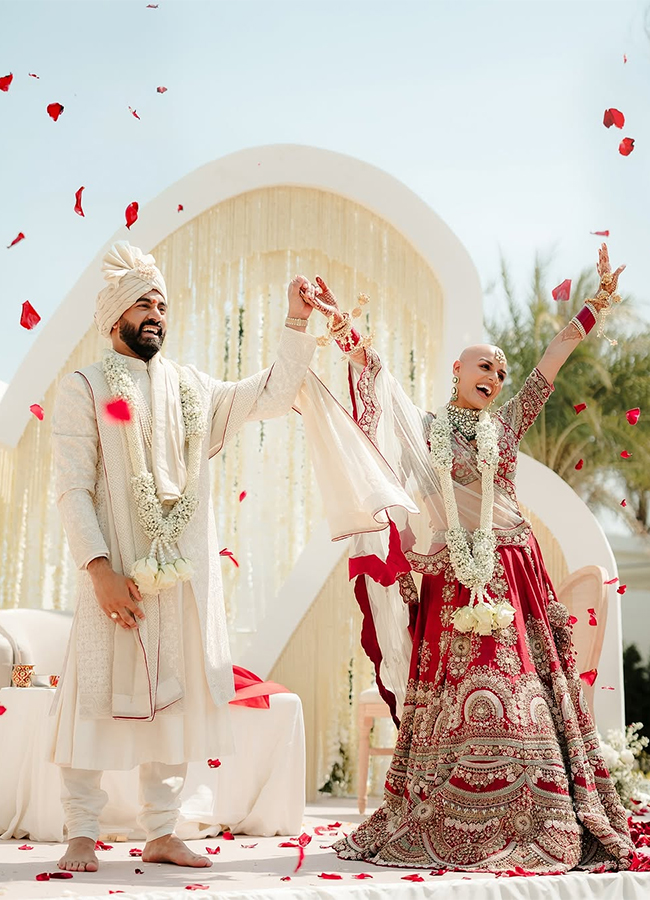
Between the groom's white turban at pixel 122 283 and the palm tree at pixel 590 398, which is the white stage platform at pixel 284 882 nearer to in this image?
the groom's white turban at pixel 122 283

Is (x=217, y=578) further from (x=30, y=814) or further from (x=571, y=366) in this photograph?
(x=571, y=366)

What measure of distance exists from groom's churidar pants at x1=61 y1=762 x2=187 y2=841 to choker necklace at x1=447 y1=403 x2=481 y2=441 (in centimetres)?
146

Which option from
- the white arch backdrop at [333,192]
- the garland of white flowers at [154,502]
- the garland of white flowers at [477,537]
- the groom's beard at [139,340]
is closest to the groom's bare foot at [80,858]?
the garland of white flowers at [154,502]

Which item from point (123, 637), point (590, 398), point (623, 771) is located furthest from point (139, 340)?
point (590, 398)

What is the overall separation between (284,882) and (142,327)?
1645mm

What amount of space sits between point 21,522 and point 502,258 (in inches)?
338

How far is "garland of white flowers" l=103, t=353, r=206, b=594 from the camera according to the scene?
2.93 meters

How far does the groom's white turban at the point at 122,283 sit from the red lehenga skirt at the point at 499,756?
4.30ft

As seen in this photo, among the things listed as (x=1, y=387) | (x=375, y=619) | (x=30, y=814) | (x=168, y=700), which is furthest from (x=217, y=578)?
(x=1, y=387)

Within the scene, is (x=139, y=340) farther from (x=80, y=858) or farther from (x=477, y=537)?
(x=80, y=858)

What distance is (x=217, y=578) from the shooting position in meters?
3.15

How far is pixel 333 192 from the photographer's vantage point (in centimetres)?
608

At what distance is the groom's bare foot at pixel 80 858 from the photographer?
287cm

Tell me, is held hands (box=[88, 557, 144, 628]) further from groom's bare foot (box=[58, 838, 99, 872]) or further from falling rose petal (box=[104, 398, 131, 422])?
groom's bare foot (box=[58, 838, 99, 872])
